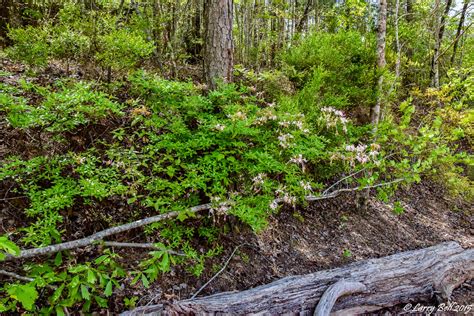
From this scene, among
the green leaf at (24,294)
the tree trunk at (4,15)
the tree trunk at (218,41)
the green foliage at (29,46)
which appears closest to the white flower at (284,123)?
the tree trunk at (218,41)

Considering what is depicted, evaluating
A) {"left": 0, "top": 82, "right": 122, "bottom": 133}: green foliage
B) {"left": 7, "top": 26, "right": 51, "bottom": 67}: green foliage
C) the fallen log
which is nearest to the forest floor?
the fallen log

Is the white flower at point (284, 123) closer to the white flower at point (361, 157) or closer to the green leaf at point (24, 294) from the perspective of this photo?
the white flower at point (361, 157)

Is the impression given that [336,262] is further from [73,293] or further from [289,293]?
[73,293]

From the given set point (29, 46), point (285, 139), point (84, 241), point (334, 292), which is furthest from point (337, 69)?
point (84, 241)

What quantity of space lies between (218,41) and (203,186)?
88.7 inches

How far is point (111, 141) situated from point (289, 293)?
9.69ft

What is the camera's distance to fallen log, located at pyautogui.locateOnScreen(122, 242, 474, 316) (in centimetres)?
310

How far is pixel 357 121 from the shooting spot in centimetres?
721

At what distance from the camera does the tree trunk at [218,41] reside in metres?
4.12

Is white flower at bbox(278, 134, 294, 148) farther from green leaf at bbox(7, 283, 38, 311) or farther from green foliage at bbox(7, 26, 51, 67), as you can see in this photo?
green foliage at bbox(7, 26, 51, 67)

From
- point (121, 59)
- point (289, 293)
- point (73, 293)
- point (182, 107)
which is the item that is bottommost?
point (289, 293)

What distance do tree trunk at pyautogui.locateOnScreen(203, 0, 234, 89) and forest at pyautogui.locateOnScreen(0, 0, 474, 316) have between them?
0.06 feet

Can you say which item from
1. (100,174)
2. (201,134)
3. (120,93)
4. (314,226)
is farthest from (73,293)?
(314,226)

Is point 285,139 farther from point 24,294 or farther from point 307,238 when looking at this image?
point 24,294
